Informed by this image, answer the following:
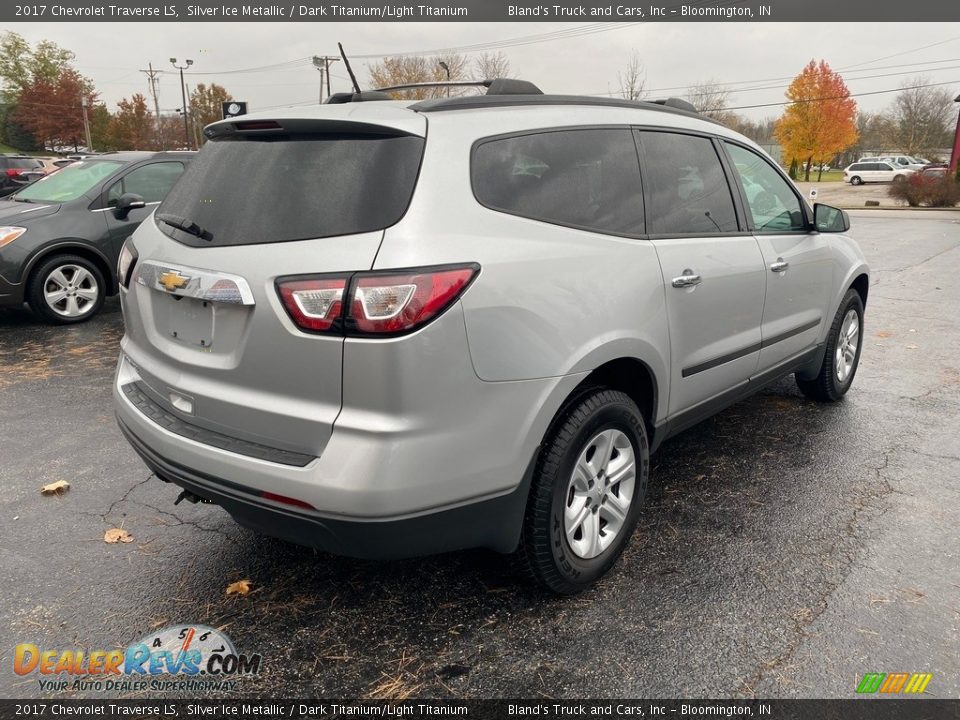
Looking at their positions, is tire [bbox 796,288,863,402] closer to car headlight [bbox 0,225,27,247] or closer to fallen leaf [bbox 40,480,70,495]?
fallen leaf [bbox 40,480,70,495]

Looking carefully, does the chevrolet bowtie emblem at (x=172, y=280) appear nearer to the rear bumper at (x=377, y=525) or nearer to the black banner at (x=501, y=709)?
the rear bumper at (x=377, y=525)

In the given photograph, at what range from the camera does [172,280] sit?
100.0 inches

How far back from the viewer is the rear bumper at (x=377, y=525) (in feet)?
7.26

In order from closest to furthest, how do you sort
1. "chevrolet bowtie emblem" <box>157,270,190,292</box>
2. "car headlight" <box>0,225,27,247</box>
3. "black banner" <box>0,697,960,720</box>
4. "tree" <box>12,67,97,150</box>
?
"black banner" <box>0,697,960,720</box>
"chevrolet bowtie emblem" <box>157,270,190,292</box>
"car headlight" <box>0,225,27,247</box>
"tree" <box>12,67,97,150</box>

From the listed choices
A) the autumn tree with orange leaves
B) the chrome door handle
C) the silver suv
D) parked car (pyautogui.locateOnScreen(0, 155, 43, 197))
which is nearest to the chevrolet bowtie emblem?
the silver suv

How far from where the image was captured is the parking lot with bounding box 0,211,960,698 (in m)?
2.41

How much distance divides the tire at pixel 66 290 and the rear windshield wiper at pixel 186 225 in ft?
17.6

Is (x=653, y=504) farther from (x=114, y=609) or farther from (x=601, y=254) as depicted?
(x=114, y=609)

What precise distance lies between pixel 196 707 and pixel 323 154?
1.81 metres

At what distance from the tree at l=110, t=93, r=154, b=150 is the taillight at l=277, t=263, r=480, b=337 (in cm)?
7181

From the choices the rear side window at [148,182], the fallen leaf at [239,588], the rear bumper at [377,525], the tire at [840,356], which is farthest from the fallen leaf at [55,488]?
the rear side window at [148,182]

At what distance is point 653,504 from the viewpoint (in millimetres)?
3609

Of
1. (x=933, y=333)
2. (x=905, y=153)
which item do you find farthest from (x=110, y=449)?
(x=905, y=153)

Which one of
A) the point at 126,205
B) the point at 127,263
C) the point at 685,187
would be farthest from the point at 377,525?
the point at 126,205
